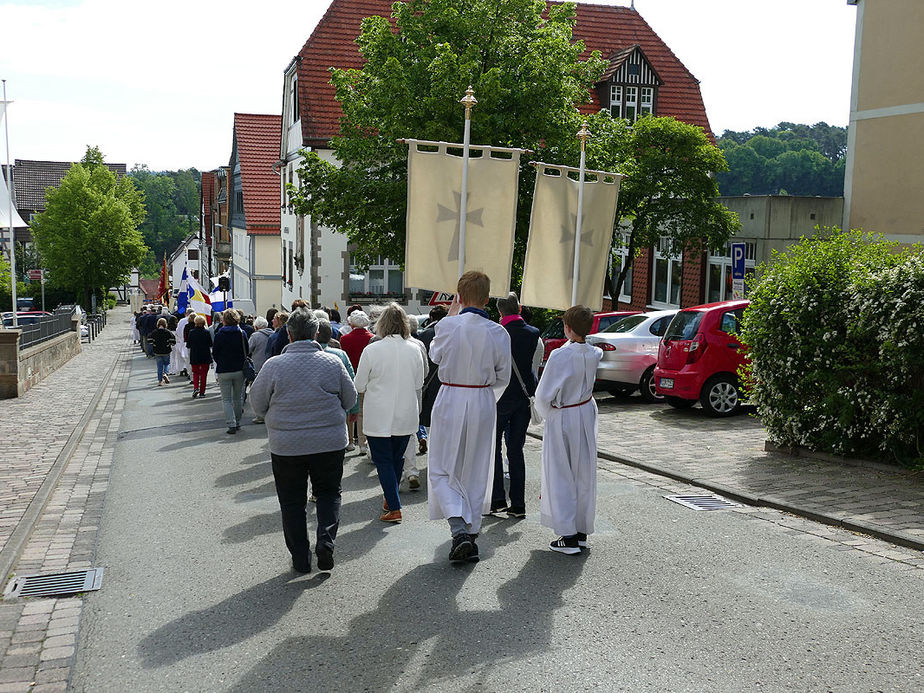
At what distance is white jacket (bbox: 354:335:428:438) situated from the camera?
7902 millimetres

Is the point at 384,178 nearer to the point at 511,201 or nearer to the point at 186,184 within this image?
the point at 511,201

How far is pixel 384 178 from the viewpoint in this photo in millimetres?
21500

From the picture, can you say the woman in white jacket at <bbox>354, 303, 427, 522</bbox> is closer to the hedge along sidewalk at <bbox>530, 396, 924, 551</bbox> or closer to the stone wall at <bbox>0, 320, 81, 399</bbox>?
the hedge along sidewalk at <bbox>530, 396, 924, 551</bbox>

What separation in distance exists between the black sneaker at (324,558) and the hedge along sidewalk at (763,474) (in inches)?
158

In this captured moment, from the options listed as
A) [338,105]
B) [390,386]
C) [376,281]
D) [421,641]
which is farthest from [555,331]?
[338,105]

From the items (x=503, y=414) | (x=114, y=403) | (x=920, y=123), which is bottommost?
(x=114, y=403)

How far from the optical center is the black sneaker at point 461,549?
260 inches

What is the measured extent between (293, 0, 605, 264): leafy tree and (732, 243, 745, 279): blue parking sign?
4791mm

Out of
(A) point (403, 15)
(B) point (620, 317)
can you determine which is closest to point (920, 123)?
(B) point (620, 317)

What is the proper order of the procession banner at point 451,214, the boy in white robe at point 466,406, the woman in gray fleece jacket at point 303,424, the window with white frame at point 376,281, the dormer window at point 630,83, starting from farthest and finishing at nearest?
the window with white frame at point 376,281
the dormer window at point 630,83
the procession banner at point 451,214
the boy in white robe at point 466,406
the woman in gray fleece jacket at point 303,424

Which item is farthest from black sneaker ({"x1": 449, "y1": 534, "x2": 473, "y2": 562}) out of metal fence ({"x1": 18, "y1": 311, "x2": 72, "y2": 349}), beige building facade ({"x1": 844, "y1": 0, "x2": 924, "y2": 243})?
metal fence ({"x1": 18, "y1": 311, "x2": 72, "y2": 349})

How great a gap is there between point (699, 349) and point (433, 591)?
9041 millimetres

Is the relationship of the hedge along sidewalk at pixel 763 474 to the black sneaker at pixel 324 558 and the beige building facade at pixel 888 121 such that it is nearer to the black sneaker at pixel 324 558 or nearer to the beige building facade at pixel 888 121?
the black sneaker at pixel 324 558

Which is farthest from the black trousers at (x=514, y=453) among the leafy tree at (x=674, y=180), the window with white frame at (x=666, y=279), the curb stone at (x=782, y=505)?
the window with white frame at (x=666, y=279)
